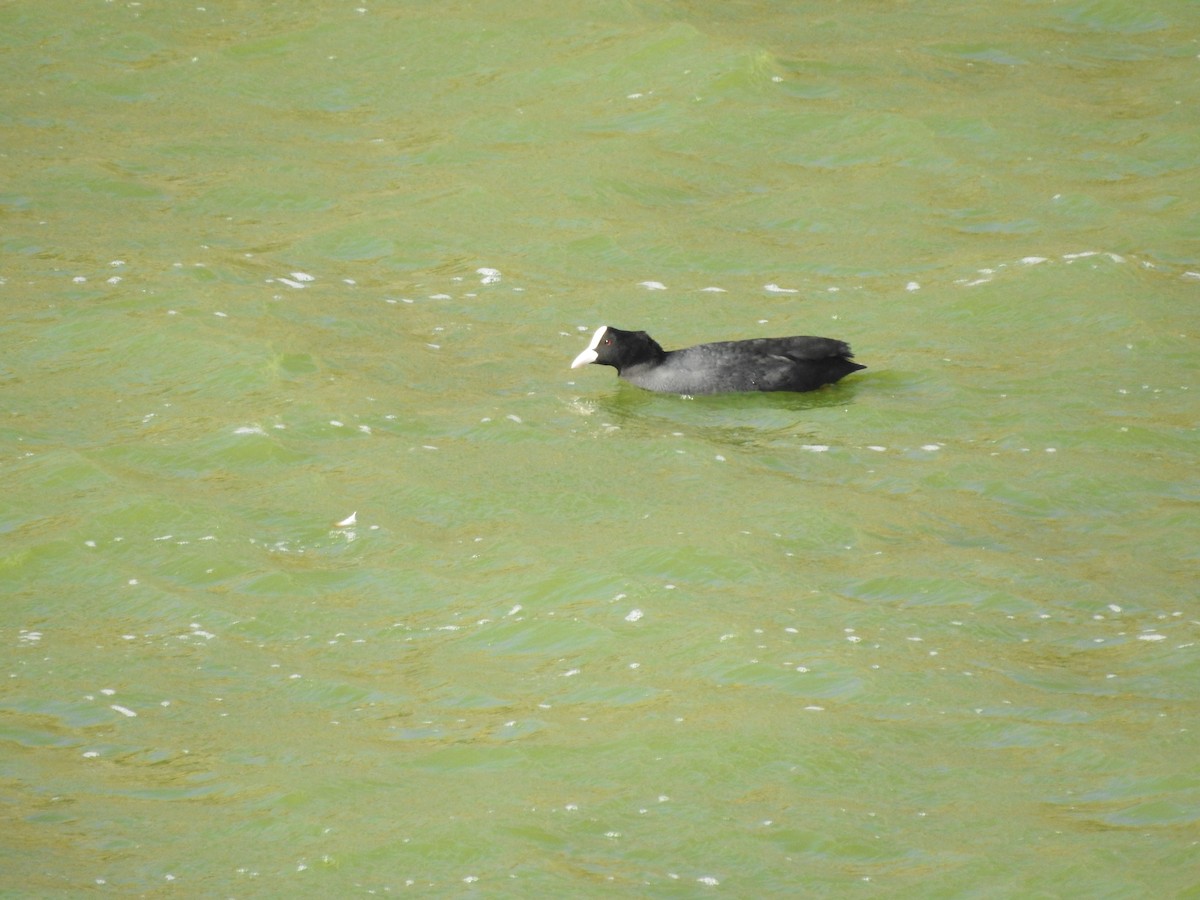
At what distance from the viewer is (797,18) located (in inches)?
679

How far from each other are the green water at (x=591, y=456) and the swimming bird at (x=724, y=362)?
18 centimetres

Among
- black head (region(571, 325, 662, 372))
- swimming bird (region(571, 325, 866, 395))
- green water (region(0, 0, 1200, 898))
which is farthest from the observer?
black head (region(571, 325, 662, 372))

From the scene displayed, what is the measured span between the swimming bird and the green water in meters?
0.18

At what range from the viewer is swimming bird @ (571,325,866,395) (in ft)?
34.7

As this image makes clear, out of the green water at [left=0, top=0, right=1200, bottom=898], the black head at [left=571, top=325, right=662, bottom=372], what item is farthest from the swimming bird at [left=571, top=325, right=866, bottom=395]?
the green water at [left=0, top=0, right=1200, bottom=898]

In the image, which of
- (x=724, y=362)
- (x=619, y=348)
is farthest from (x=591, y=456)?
(x=724, y=362)

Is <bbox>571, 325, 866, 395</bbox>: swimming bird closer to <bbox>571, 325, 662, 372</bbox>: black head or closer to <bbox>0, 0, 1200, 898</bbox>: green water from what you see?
<bbox>571, 325, 662, 372</bbox>: black head

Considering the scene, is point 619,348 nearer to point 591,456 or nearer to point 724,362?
point 724,362

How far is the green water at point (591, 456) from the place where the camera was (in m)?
6.53

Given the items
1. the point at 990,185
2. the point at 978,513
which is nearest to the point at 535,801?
the point at 978,513

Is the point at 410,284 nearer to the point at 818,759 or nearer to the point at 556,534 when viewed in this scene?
the point at 556,534

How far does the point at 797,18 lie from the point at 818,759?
1192 cm

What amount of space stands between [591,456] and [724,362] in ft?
4.05

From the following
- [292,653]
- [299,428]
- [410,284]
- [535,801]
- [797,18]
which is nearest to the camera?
[535,801]
